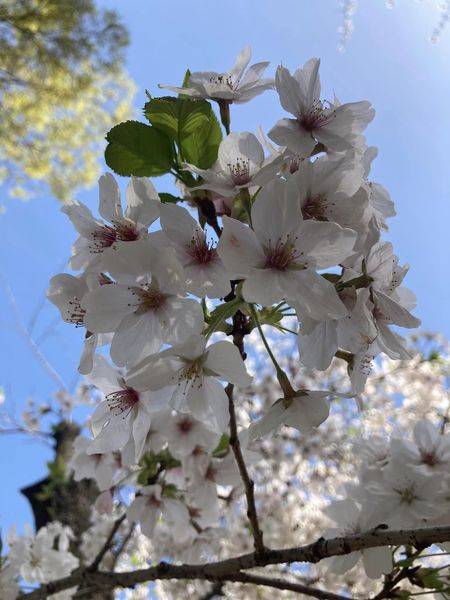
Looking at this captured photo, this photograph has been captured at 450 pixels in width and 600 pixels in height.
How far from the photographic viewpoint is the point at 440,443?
1162 millimetres

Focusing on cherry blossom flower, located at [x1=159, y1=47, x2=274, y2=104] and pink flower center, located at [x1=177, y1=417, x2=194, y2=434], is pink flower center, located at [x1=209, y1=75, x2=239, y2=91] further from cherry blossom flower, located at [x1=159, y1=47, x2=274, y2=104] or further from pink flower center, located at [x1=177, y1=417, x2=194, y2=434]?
pink flower center, located at [x1=177, y1=417, x2=194, y2=434]

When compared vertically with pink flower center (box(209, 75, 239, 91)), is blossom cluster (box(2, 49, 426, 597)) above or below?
below

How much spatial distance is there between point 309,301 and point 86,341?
13.2 inches

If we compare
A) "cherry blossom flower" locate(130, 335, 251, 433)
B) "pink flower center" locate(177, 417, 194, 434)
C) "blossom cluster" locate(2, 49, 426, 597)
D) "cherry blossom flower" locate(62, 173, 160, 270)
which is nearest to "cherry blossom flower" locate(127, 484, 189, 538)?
"pink flower center" locate(177, 417, 194, 434)

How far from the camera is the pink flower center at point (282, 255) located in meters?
0.68

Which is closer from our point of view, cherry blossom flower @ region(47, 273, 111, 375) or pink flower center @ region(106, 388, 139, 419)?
cherry blossom flower @ region(47, 273, 111, 375)

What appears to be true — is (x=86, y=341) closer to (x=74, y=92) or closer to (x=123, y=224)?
(x=123, y=224)

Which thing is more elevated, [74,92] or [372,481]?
[74,92]

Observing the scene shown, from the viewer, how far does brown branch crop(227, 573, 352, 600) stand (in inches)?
35.8

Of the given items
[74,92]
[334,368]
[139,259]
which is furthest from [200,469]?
[74,92]

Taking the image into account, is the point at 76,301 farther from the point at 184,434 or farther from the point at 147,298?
the point at 184,434

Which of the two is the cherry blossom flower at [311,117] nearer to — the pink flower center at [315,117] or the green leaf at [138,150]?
the pink flower center at [315,117]

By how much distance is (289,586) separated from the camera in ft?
3.01

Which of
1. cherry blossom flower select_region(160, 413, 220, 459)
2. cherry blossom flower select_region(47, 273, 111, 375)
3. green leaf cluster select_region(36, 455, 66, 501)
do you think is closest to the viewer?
cherry blossom flower select_region(47, 273, 111, 375)
